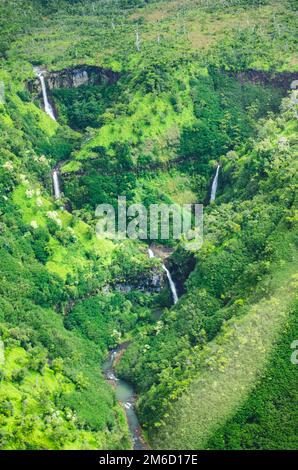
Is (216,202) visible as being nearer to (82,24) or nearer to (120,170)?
(120,170)

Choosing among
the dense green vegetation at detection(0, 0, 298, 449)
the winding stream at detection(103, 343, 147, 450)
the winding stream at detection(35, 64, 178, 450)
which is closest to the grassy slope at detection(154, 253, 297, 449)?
the dense green vegetation at detection(0, 0, 298, 449)

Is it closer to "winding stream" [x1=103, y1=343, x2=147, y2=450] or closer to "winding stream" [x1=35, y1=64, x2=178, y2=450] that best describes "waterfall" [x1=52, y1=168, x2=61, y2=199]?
"winding stream" [x1=35, y1=64, x2=178, y2=450]

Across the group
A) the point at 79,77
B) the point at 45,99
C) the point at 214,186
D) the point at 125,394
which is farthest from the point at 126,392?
the point at 79,77

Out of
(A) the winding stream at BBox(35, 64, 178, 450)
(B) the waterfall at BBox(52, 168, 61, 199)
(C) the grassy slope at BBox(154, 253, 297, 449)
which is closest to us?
(C) the grassy slope at BBox(154, 253, 297, 449)

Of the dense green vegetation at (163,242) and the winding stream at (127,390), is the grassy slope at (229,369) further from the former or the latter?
the winding stream at (127,390)

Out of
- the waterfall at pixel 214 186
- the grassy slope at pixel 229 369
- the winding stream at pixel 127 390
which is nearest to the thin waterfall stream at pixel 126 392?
the winding stream at pixel 127 390

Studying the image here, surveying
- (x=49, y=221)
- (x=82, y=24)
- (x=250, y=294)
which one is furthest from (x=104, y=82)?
(x=250, y=294)
